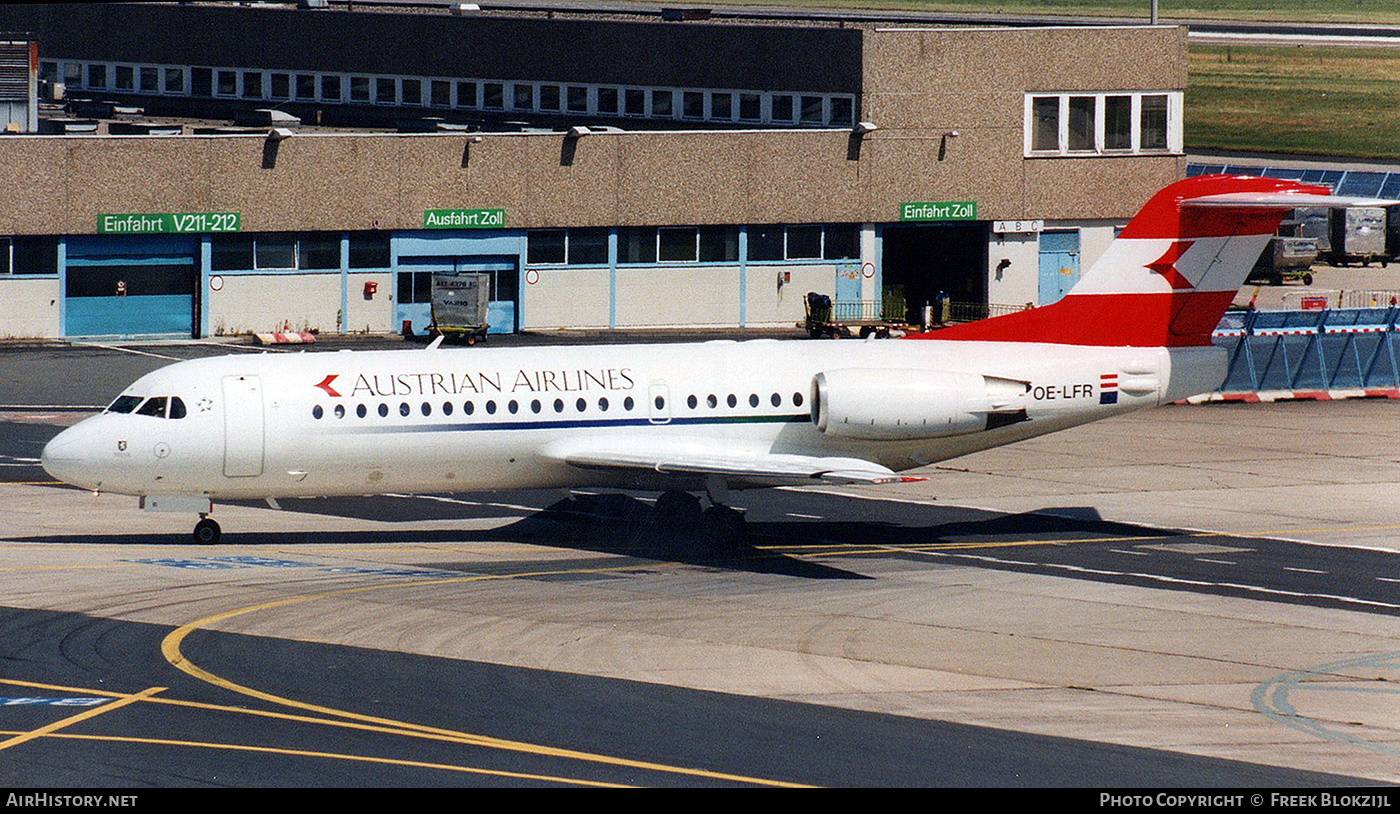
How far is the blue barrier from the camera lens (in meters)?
56.9

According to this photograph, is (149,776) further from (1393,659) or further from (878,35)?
(878,35)

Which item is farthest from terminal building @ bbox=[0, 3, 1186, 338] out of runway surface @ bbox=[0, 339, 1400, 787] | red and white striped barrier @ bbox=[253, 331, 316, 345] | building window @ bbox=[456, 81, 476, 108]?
runway surface @ bbox=[0, 339, 1400, 787]

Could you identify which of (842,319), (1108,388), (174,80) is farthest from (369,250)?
(1108,388)

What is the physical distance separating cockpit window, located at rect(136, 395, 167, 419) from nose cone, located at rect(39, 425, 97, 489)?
1.05 metres

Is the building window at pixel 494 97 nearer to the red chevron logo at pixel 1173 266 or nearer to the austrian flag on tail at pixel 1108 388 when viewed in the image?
the red chevron logo at pixel 1173 266

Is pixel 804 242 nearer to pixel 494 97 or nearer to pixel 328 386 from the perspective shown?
pixel 494 97

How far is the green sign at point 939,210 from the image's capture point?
2958 inches

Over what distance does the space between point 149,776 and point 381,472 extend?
1419 centimetres

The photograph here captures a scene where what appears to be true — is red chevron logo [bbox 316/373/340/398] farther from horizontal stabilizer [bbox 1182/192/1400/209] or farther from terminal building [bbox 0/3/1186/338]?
terminal building [bbox 0/3/1186/338]

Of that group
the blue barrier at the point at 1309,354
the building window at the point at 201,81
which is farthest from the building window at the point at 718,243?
the building window at the point at 201,81

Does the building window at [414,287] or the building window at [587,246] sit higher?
the building window at [587,246]

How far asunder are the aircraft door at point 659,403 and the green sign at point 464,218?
35774 mm

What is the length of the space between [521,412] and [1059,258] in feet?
152

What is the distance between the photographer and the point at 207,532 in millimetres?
35469
